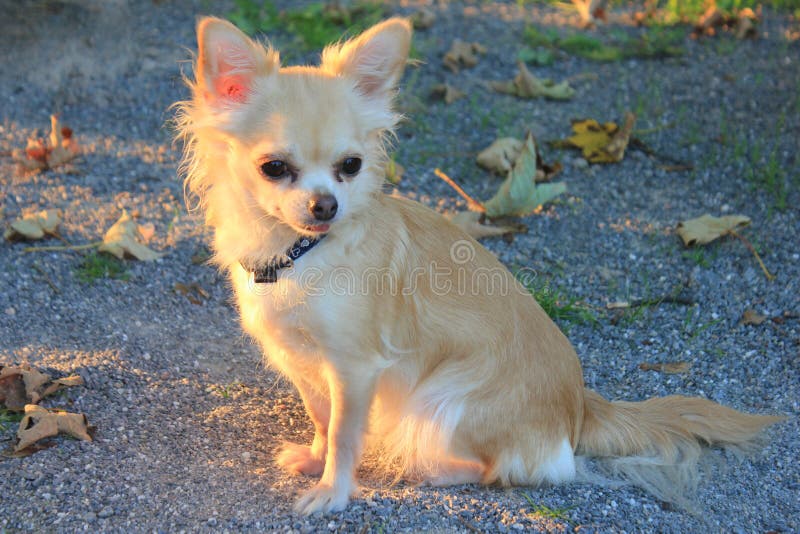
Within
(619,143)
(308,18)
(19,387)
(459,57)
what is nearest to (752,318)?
(619,143)

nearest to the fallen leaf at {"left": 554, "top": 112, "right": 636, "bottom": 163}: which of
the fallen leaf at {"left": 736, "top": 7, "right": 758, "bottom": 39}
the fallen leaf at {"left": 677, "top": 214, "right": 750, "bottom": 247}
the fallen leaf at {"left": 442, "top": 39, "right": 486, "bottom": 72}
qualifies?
the fallen leaf at {"left": 677, "top": 214, "right": 750, "bottom": 247}

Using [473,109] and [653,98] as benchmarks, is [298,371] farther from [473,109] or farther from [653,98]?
[653,98]

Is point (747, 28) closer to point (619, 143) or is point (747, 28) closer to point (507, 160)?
point (619, 143)

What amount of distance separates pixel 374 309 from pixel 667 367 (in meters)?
1.38

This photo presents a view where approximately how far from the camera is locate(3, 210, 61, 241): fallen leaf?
3.65 metres

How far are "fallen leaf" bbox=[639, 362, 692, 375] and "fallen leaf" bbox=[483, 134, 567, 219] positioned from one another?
3.42 ft

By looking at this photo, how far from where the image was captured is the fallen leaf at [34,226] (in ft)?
12.0

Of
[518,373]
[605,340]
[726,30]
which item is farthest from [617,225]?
[726,30]

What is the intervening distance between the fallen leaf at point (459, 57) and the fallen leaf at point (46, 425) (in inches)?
136

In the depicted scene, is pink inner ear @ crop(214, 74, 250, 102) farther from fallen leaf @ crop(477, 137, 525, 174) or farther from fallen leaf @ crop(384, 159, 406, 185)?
fallen leaf @ crop(477, 137, 525, 174)

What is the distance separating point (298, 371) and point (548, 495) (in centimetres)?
89

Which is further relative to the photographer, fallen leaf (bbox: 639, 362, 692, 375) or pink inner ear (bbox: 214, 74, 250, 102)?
fallen leaf (bbox: 639, 362, 692, 375)

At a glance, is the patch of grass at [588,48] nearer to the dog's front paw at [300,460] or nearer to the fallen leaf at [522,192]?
the fallen leaf at [522,192]

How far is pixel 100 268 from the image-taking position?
3.59 metres
